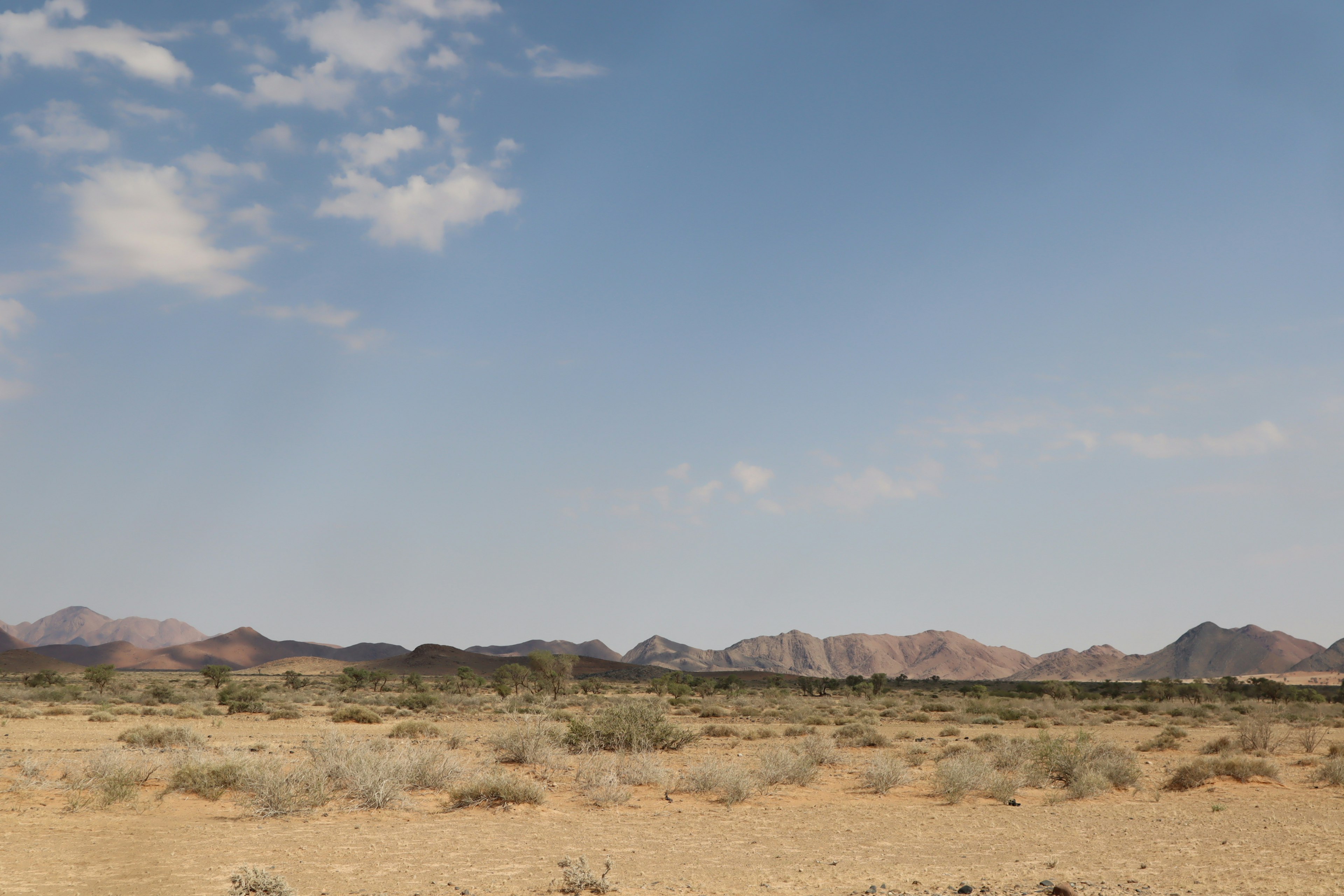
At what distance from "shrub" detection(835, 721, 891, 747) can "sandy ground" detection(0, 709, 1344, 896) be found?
24.9ft

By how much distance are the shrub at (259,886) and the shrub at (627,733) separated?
38.8 feet

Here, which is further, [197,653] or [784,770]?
[197,653]

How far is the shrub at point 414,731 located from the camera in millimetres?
25125

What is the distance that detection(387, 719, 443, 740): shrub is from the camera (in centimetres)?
2512

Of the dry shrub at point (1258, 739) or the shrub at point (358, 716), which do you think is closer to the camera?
the dry shrub at point (1258, 739)

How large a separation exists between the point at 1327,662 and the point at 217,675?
18556 centimetres

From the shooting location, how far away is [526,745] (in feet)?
59.2

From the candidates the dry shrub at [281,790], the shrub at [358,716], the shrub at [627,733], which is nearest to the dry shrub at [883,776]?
the shrub at [627,733]

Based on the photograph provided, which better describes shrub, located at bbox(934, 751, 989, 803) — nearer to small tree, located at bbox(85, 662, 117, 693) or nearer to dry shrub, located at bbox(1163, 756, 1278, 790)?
dry shrub, located at bbox(1163, 756, 1278, 790)

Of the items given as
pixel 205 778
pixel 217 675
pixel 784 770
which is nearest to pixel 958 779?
pixel 784 770

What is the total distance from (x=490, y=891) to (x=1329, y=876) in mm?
9258

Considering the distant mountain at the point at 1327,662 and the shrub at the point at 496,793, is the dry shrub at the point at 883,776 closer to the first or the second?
the shrub at the point at 496,793

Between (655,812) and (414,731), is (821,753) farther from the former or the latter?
(414,731)

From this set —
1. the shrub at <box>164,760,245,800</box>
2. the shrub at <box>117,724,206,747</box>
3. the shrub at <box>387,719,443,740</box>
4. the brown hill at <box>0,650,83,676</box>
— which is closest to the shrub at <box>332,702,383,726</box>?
the shrub at <box>387,719,443,740</box>
